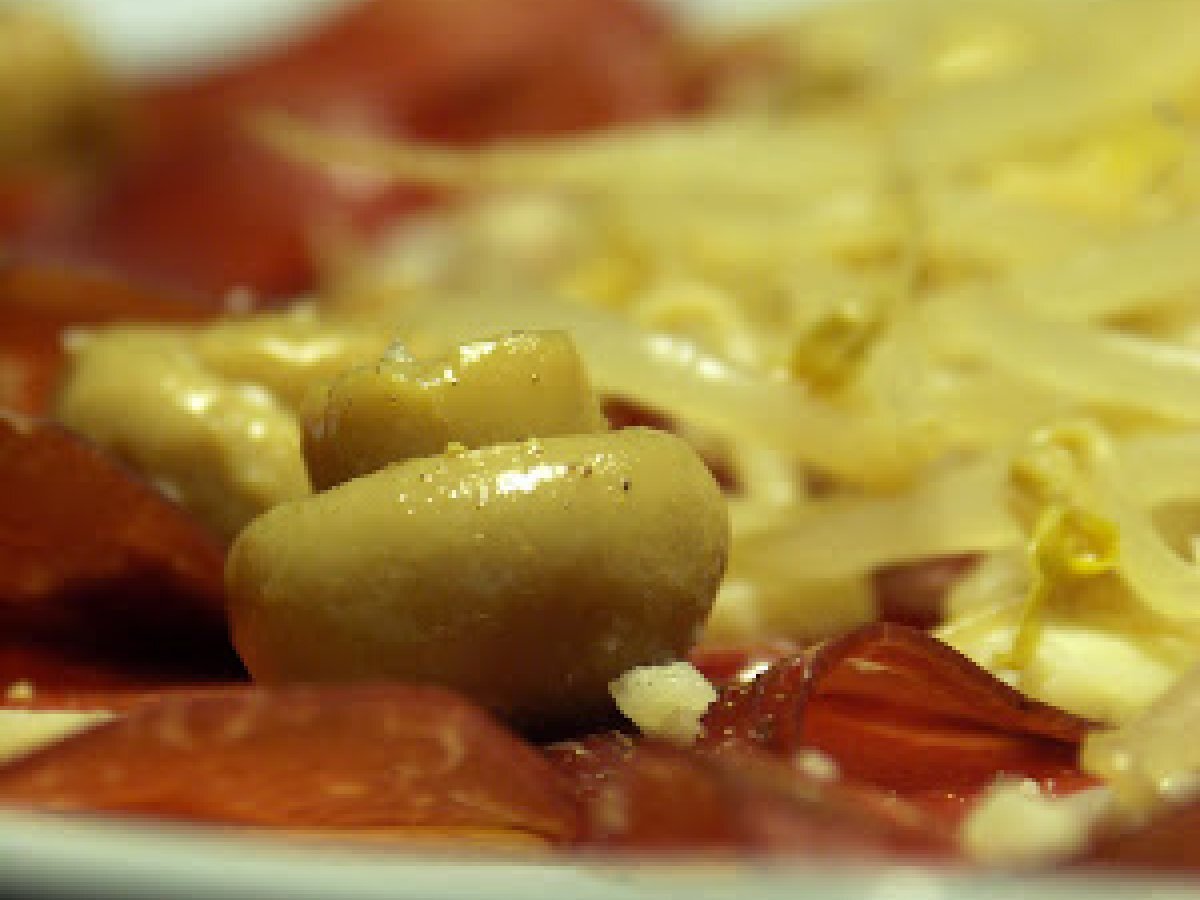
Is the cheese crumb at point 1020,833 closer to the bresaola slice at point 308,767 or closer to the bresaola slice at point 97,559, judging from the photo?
the bresaola slice at point 308,767

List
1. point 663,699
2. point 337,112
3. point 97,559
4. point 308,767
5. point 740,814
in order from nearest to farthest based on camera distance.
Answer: point 740,814, point 308,767, point 663,699, point 97,559, point 337,112

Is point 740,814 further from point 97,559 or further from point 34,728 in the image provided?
point 97,559

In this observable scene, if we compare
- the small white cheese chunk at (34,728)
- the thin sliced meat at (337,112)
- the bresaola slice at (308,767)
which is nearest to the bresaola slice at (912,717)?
the bresaola slice at (308,767)

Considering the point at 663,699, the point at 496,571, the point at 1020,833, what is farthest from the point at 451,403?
the point at 1020,833

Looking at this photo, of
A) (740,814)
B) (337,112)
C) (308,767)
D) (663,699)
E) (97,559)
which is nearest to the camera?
(740,814)

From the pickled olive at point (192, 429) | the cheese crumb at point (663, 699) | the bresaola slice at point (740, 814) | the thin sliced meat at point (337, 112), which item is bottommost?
the bresaola slice at point (740, 814)

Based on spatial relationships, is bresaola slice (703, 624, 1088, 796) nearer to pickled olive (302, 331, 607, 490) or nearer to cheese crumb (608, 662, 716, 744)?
cheese crumb (608, 662, 716, 744)

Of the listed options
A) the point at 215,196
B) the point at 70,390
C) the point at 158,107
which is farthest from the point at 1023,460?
the point at 158,107

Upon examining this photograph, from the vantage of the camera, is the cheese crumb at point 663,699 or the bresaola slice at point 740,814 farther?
the cheese crumb at point 663,699

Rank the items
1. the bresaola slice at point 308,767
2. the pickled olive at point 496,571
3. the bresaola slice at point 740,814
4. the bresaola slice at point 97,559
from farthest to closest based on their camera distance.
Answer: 1. the bresaola slice at point 97,559
2. the pickled olive at point 496,571
3. the bresaola slice at point 308,767
4. the bresaola slice at point 740,814
